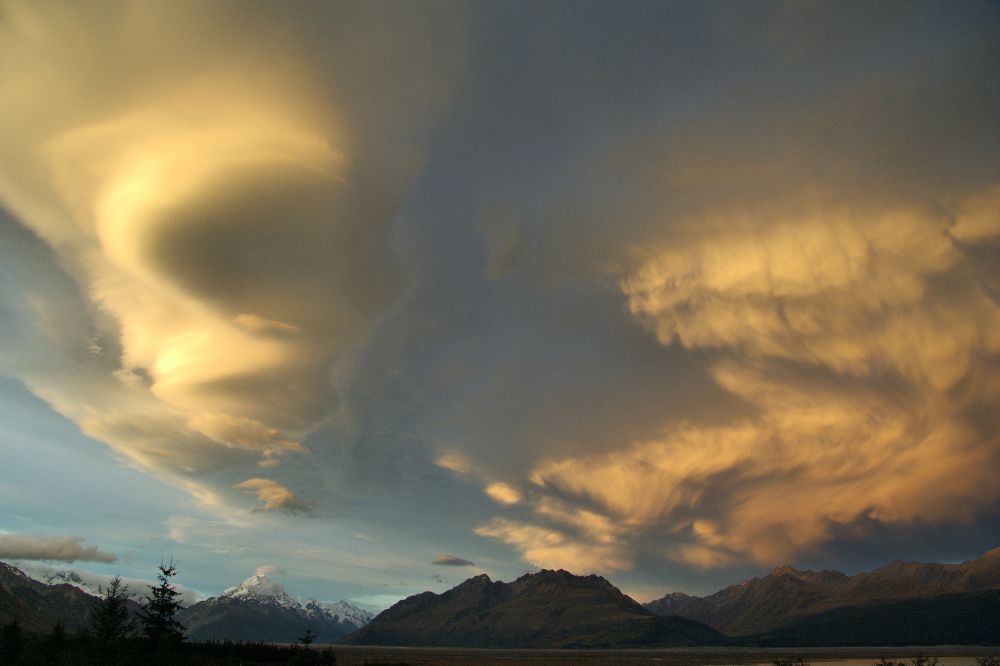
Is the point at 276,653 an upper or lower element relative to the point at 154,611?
lower

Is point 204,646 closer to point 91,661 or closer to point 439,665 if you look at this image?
point 439,665

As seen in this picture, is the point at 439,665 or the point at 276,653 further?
the point at 439,665

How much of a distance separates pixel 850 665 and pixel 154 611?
189515 millimetres

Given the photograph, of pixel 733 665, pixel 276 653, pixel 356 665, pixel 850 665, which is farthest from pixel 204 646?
pixel 850 665

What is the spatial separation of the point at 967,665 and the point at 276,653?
17696 cm

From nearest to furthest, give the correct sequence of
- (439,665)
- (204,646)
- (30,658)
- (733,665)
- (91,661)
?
1. (91,661)
2. (30,658)
3. (204,646)
4. (733,665)
5. (439,665)

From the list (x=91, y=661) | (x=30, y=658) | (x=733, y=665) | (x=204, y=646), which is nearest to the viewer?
(x=91, y=661)

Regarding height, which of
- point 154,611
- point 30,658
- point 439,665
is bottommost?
point 439,665

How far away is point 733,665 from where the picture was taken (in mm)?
175000

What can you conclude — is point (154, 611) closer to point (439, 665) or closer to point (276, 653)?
point (276, 653)

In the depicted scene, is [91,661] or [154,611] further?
[154,611]

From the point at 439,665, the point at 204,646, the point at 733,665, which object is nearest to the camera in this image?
the point at 204,646

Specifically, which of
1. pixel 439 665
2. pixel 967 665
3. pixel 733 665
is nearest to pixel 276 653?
pixel 439 665

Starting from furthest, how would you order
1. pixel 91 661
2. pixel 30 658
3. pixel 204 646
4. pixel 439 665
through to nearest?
pixel 439 665 < pixel 204 646 < pixel 30 658 < pixel 91 661
